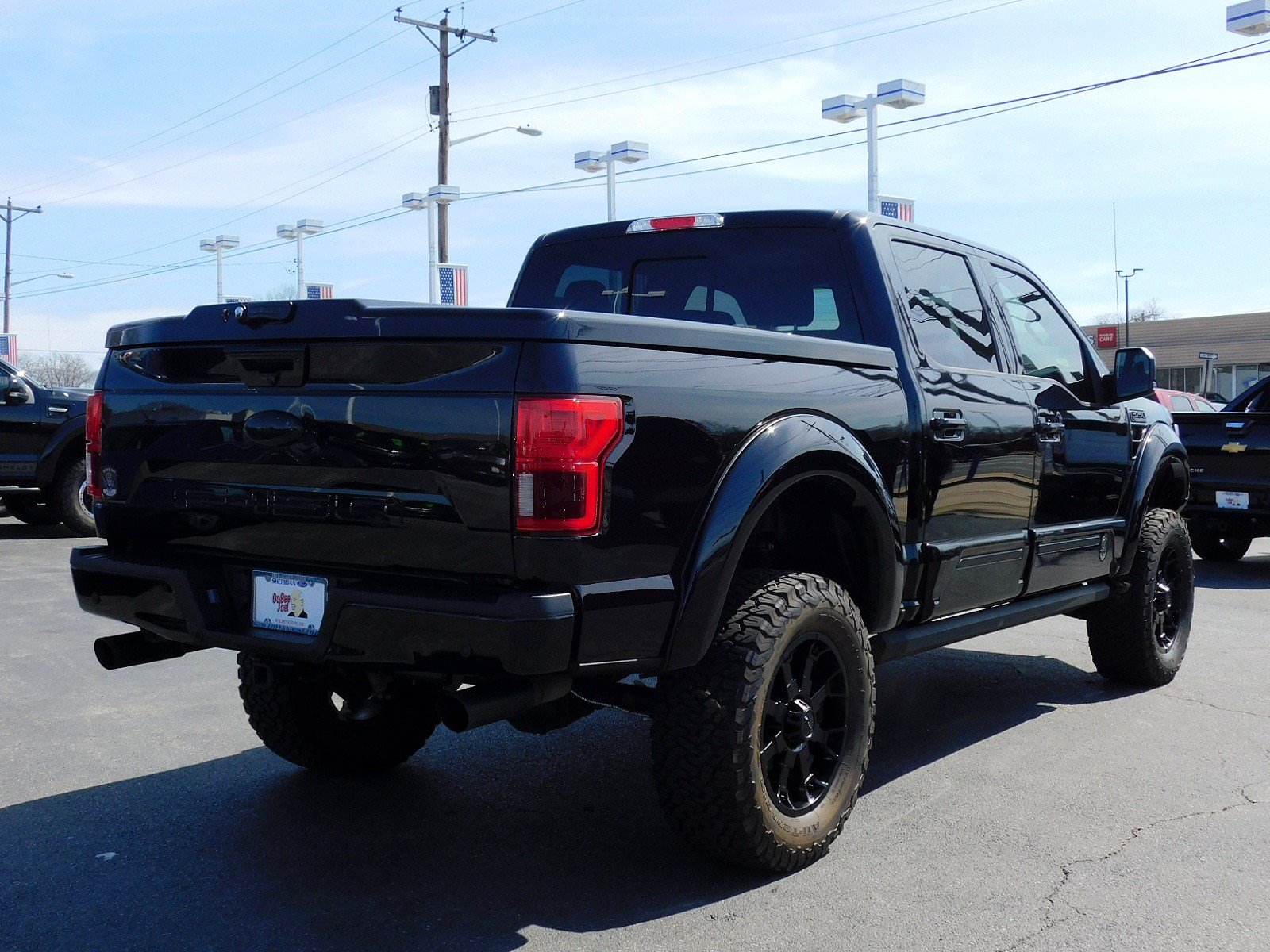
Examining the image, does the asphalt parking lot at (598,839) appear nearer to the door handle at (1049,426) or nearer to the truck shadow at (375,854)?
the truck shadow at (375,854)

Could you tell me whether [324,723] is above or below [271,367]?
below

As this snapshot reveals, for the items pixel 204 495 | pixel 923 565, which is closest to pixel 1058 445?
pixel 923 565

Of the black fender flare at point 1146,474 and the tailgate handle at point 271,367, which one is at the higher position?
the tailgate handle at point 271,367

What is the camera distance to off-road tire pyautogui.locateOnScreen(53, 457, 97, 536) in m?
12.3

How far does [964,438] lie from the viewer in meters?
4.49

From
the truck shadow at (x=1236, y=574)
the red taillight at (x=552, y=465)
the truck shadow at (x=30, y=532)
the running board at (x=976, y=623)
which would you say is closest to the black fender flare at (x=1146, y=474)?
the running board at (x=976, y=623)

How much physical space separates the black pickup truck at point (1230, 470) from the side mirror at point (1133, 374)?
213 inches

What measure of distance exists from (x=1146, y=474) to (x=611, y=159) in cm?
2018

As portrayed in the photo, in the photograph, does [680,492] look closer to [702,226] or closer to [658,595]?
[658,595]

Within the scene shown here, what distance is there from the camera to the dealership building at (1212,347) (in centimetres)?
5750

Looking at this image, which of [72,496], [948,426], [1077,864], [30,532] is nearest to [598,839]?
[1077,864]

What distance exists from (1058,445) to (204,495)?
3.39 metres

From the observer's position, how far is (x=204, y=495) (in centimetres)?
351

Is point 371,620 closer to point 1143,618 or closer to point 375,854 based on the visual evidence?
point 375,854
